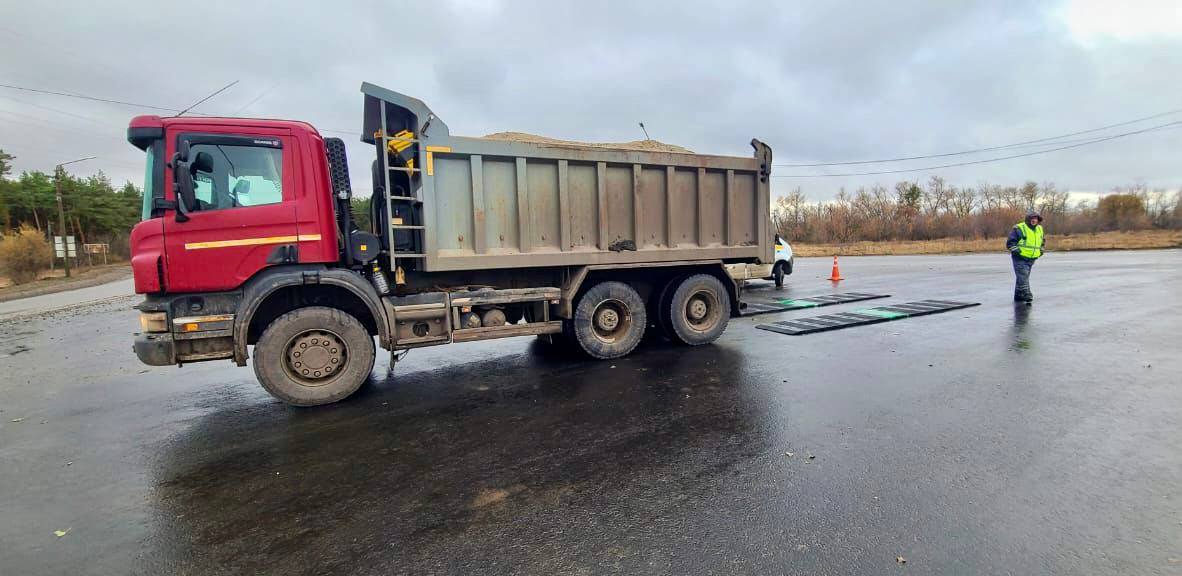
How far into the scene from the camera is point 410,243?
→ 19.6 feet

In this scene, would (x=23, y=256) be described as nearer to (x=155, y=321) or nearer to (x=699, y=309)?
(x=155, y=321)

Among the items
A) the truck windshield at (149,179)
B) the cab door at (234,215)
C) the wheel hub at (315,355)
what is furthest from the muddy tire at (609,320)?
the truck windshield at (149,179)

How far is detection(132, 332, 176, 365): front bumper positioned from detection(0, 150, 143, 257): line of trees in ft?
156

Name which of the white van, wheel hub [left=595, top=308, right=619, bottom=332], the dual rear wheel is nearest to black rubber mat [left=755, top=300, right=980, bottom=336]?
the dual rear wheel

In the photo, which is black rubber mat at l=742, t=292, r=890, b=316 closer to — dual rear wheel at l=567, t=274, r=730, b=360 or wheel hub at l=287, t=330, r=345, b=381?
dual rear wheel at l=567, t=274, r=730, b=360

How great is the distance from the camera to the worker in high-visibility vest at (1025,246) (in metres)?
10.3

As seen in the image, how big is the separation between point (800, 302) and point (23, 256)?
3915cm

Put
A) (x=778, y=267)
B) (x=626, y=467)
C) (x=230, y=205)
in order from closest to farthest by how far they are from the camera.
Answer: (x=626, y=467), (x=230, y=205), (x=778, y=267)

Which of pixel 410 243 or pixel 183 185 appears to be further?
pixel 410 243

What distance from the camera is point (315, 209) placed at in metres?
5.27

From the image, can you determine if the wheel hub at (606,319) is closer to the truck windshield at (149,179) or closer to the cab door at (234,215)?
the cab door at (234,215)

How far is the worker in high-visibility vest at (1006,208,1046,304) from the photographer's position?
1026 centimetres

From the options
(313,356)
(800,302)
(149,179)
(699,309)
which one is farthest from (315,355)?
(800,302)

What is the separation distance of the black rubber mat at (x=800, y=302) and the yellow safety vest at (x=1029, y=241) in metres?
2.62
